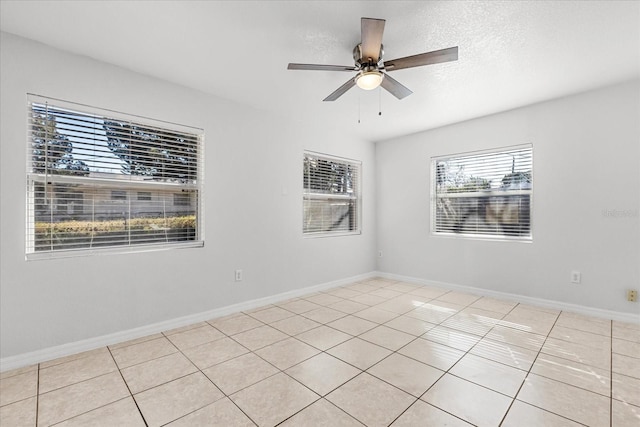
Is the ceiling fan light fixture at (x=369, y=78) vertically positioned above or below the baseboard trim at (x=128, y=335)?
above

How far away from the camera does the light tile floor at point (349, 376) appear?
167 centimetres

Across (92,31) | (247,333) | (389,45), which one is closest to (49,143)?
(92,31)

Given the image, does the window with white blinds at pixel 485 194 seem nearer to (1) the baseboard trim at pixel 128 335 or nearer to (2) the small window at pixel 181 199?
(1) the baseboard trim at pixel 128 335

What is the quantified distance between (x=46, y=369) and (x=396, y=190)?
15.0ft

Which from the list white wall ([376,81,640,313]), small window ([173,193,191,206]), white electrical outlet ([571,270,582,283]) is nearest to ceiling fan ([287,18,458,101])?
small window ([173,193,191,206])

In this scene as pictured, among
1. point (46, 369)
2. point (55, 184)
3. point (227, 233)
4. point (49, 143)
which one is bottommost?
point (46, 369)

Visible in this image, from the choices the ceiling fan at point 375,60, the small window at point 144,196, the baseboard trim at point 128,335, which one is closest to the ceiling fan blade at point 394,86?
the ceiling fan at point 375,60

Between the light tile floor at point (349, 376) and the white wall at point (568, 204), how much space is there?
Result: 0.52 m

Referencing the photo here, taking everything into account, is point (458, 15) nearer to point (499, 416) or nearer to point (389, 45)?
point (389, 45)

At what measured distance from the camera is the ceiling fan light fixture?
2.16 m

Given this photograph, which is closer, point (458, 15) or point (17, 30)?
point (458, 15)

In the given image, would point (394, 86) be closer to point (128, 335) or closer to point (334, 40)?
point (334, 40)

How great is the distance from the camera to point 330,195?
4605mm

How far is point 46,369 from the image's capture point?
7.06 ft
